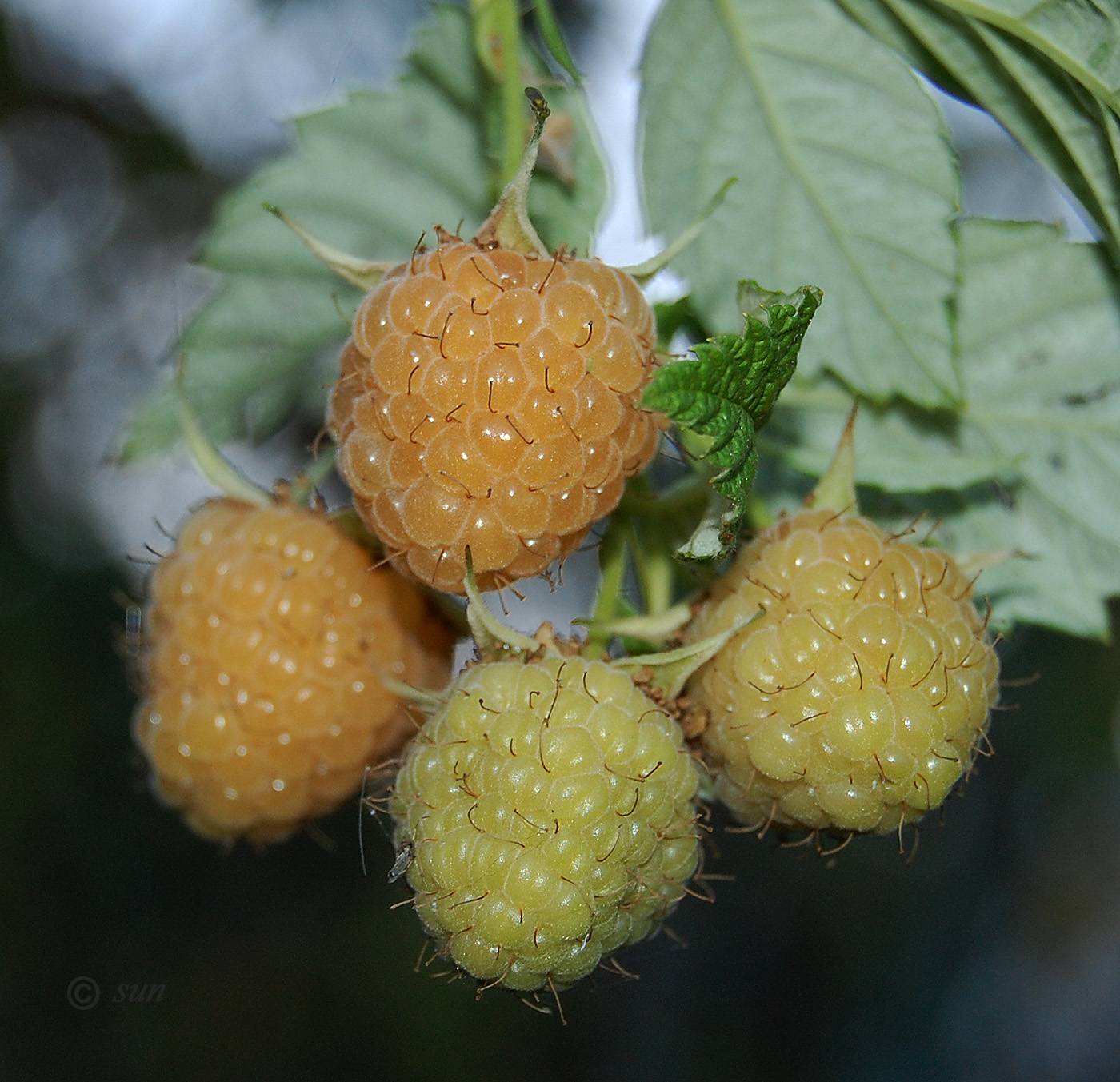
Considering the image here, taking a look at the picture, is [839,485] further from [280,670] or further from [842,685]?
[280,670]

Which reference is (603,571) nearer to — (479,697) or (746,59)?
(479,697)

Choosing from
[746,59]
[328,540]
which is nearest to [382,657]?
[328,540]

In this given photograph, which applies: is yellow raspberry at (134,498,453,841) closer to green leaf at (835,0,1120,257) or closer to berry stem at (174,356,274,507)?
berry stem at (174,356,274,507)

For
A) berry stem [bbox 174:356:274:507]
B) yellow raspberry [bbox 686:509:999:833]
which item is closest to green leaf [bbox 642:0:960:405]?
yellow raspberry [bbox 686:509:999:833]

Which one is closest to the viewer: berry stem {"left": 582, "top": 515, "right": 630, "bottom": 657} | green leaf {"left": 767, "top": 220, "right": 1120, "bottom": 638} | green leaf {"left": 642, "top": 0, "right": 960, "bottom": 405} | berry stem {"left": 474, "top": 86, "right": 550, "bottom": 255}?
berry stem {"left": 474, "top": 86, "right": 550, "bottom": 255}

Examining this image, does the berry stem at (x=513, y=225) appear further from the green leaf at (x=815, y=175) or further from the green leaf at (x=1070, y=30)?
the green leaf at (x=1070, y=30)

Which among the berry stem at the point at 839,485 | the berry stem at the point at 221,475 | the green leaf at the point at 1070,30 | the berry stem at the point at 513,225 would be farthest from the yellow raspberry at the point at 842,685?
the berry stem at the point at 221,475

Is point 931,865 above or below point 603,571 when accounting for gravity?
below
